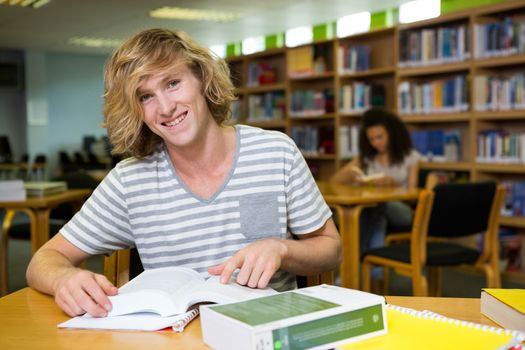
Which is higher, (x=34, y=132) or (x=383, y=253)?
(x=34, y=132)

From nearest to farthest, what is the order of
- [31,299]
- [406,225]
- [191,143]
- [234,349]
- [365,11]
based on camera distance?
[234,349], [31,299], [191,143], [406,225], [365,11]

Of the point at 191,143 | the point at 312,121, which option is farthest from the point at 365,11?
the point at 191,143

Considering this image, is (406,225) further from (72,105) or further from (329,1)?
(72,105)

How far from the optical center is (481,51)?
4680mm

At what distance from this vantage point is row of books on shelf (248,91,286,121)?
693 centimetres

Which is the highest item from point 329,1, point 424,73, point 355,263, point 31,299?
point 329,1

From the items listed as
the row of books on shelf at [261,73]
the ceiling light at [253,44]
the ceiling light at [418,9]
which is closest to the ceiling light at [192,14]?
the row of books on shelf at [261,73]

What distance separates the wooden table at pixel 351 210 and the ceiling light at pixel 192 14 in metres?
5.35

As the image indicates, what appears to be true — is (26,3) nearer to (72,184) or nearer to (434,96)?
(72,184)

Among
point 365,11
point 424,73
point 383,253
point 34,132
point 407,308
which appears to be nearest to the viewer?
point 407,308

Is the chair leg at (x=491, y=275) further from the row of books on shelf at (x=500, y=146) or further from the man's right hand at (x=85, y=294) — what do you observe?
the man's right hand at (x=85, y=294)

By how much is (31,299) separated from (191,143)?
19.1 inches

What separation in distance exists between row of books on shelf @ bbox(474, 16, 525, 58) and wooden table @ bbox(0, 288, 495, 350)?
3855mm

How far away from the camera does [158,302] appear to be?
1001mm
